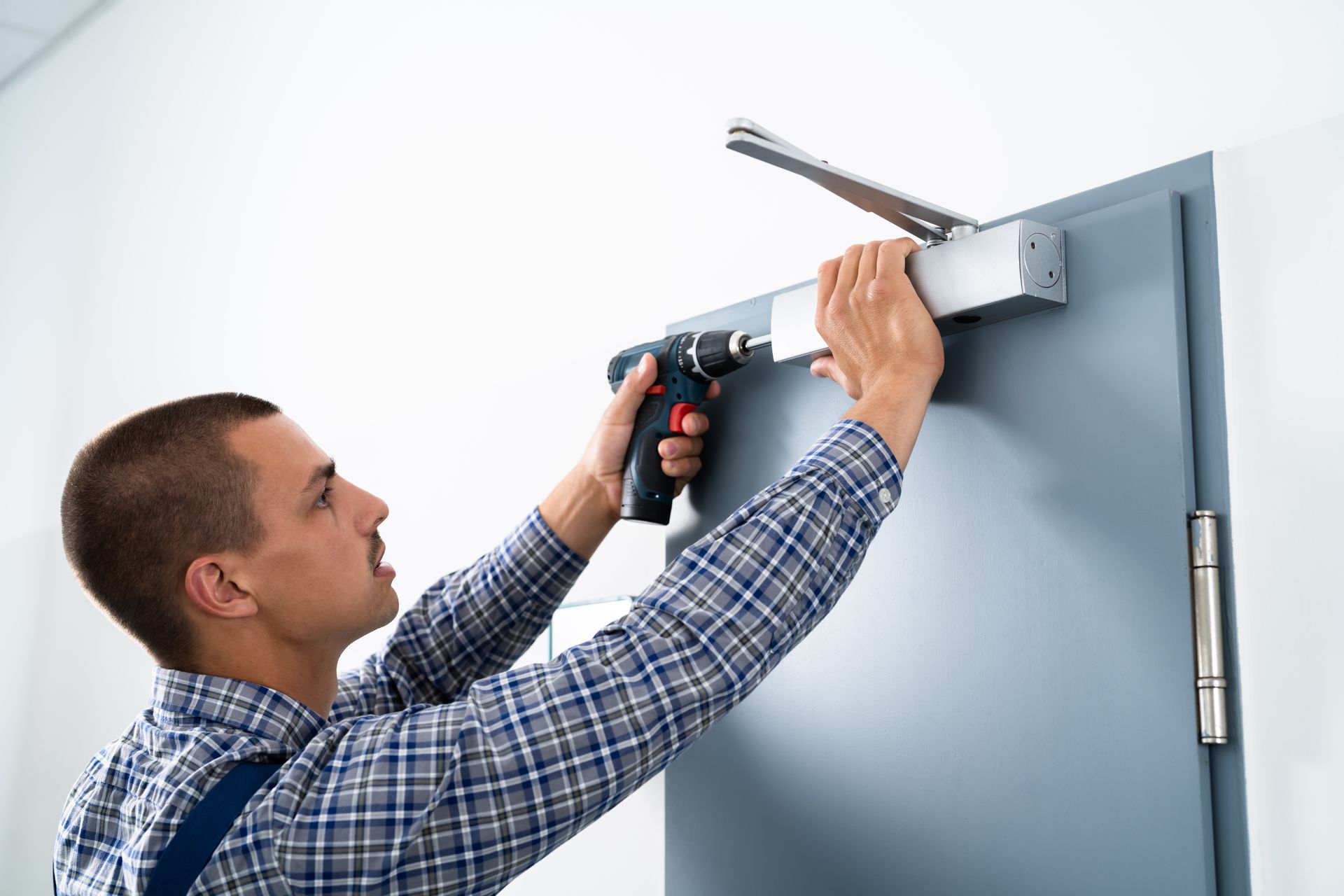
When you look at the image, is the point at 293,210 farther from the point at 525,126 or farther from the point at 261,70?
the point at 525,126

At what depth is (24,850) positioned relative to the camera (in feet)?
7.70

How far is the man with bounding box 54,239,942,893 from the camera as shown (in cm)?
76

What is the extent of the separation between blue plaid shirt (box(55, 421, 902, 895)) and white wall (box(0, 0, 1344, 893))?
288mm

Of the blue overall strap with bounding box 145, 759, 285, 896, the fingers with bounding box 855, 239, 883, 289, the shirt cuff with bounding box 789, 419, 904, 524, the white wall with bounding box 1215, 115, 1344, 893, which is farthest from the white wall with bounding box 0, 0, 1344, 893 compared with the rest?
the blue overall strap with bounding box 145, 759, 285, 896

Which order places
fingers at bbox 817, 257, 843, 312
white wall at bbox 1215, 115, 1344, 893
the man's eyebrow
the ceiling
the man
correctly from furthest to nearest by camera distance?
the ceiling < the man's eyebrow < fingers at bbox 817, 257, 843, 312 < the man < white wall at bbox 1215, 115, 1344, 893

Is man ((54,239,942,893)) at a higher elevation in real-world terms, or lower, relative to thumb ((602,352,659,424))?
lower

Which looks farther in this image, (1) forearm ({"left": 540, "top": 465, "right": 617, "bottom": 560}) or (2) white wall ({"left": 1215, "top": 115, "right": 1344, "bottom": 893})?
(1) forearm ({"left": 540, "top": 465, "right": 617, "bottom": 560})

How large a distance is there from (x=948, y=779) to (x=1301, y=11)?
23.6 inches

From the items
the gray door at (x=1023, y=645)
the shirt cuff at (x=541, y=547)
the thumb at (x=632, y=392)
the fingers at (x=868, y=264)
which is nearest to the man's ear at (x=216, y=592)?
the shirt cuff at (x=541, y=547)

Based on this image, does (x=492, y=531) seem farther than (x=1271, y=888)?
Yes

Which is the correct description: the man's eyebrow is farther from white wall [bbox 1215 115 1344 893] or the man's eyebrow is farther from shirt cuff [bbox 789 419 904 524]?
white wall [bbox 1215 115 1344 893]

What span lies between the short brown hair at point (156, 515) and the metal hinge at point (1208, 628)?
76 cm

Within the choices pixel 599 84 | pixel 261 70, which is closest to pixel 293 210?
pixel 261 70

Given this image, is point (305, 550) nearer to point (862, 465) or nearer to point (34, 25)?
point (862, 465)
